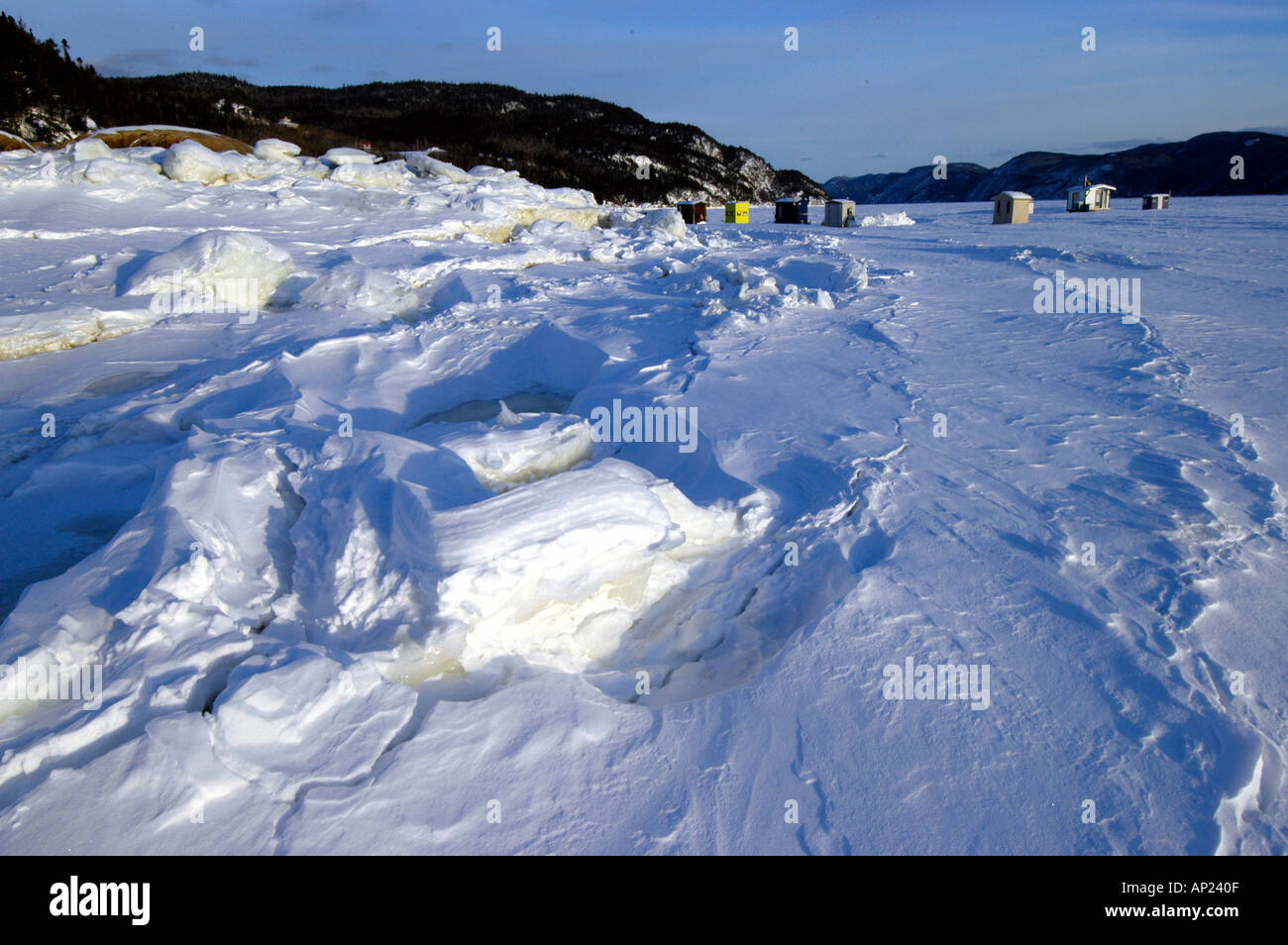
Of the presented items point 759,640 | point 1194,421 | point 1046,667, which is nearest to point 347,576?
point 759,640

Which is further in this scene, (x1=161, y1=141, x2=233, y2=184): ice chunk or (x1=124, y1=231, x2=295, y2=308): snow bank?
(x1=161, y1=141, x2=233, y2=184): ice chunk

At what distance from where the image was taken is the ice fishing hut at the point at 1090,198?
75.2 feet

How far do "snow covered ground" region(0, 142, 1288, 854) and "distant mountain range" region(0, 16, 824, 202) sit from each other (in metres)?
17.0

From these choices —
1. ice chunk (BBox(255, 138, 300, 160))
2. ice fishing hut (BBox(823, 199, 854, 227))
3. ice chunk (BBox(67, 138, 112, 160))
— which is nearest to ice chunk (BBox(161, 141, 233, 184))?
ice chunk (BBox(67, 138, 112, 160))

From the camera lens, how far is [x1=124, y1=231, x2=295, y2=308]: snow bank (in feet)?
26.8

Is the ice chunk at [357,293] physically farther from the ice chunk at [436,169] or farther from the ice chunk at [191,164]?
the ice chunk at [436,169]

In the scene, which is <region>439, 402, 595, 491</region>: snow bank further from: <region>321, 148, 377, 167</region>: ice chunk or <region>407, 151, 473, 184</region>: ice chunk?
<region>407, 151, 473, 184</region>: ice chunk

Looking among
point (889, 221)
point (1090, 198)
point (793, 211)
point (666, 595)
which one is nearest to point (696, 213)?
point (793, 211)

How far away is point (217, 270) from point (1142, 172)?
4981cm

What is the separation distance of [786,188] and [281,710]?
70673 mm

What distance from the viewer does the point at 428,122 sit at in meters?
39.5

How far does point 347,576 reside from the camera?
2.97 m
